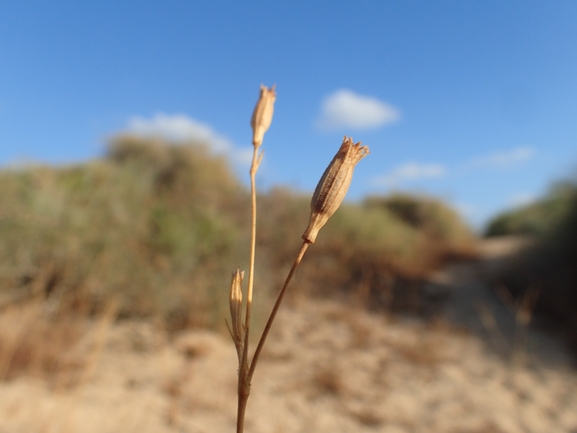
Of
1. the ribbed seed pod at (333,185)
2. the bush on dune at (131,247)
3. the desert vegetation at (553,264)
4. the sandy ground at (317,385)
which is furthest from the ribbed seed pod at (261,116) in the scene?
the desert vegetation at (553,264)

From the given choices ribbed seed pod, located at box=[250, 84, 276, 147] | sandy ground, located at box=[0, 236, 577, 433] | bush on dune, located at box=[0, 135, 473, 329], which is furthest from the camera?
bush on dune, located at box=[0, 135, 473, 329]

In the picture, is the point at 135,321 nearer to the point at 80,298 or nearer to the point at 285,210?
the point at 80,298

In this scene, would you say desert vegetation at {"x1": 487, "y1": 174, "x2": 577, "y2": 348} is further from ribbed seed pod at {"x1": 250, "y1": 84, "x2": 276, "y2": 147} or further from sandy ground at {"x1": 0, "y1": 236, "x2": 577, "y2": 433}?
ribbed seed pod at {"x1": 250, "y1": 84, "x2": 276, "y2": 147}

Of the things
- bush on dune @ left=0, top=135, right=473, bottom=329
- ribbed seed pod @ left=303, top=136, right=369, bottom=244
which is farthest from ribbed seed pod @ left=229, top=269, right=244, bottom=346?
bush on dune @ left=0, top=135, right=473, bottom=329

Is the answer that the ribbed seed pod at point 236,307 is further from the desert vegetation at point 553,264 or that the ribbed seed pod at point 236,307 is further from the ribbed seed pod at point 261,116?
the desert vegetation at point 553,264

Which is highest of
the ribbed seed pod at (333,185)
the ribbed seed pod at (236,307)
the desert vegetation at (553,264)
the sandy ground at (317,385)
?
the desert vegetation at (553,264)

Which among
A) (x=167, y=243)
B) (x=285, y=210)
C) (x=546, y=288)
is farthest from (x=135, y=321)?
(x=546, y=288)
